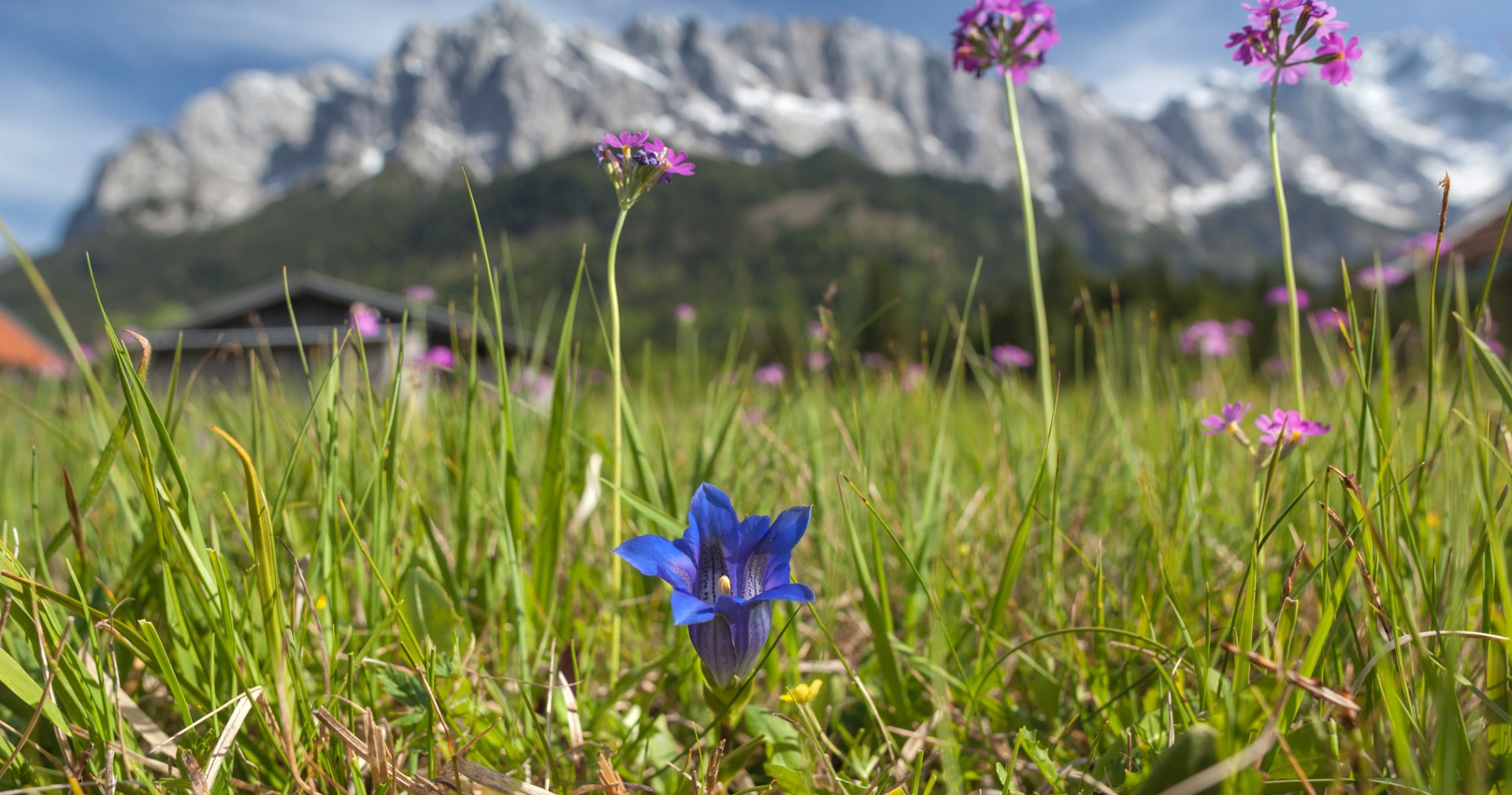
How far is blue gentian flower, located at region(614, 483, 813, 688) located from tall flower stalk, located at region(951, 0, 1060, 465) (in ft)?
2.44

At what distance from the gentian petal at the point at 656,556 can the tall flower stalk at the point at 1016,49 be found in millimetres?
839

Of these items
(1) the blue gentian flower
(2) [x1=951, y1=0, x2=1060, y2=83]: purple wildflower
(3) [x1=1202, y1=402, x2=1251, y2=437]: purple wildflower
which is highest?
(2) [x1=951, y1=0, x2=1060, y2=83]: purple wildflower

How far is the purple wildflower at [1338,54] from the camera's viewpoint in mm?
1200

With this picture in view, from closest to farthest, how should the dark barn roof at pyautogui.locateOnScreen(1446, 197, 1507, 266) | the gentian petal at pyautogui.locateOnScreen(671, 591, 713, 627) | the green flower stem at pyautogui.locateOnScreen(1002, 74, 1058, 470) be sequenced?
1. the gentian petal at pyautogui.locateOnScreen(671, 591, 713, 627)
2. the green flower stem at pyautogui.locateOnScreen(1002, 74, 1058, 470)
3. the dark barn roof at pyautogui.locateOnScreen(1446, 197, 1507, 266)

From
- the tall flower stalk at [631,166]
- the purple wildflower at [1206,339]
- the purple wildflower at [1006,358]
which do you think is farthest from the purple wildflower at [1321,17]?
the purple wildflower at [1206,339]

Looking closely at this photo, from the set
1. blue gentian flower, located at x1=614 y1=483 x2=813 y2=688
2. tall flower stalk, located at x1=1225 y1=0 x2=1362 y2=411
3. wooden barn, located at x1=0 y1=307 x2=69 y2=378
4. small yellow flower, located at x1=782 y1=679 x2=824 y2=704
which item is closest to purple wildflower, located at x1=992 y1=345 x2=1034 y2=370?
tall flower stalk, located at x1=1225 y1=0 x2=1362 y2=411

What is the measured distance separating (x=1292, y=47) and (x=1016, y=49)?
17.9 inches

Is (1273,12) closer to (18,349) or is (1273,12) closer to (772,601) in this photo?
(772,601)

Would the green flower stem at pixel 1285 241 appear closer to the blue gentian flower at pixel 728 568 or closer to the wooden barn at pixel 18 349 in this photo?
Result: the blue gentian flower at pixel 728 568

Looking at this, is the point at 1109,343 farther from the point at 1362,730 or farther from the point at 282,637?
the point at 282,637

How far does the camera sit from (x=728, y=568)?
1004 mm

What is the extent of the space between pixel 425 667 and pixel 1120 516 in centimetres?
163

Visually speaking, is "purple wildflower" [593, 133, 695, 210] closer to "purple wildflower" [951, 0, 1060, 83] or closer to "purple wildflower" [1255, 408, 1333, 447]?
"purple wildflower" [951, 0, 1060, 83]

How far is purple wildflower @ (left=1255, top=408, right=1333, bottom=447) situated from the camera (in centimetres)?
118
